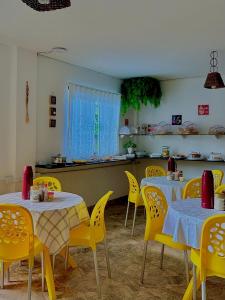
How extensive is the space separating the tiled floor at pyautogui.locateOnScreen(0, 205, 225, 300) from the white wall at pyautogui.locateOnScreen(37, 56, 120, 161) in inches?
73.0

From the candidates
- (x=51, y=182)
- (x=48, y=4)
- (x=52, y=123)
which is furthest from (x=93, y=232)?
(x=52, y=123)

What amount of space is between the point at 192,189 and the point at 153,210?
0.75m

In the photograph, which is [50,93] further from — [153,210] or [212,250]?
[212,250]

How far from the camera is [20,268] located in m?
3.16

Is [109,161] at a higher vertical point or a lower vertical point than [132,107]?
lower

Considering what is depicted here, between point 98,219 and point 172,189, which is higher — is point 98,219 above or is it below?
below

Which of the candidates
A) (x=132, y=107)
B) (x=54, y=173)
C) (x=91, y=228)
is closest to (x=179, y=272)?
(x=91, y=228)

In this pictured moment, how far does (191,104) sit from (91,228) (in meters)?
4.18

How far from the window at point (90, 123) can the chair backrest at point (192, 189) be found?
2.44 meters

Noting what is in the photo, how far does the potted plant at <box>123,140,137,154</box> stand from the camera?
21.3 ft

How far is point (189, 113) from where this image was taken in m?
6.19

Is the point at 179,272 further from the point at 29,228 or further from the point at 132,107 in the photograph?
the point at 132,107

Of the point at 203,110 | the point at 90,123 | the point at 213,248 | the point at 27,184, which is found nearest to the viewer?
the point at 213,248

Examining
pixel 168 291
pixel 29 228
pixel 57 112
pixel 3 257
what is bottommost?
pixel 168 291
